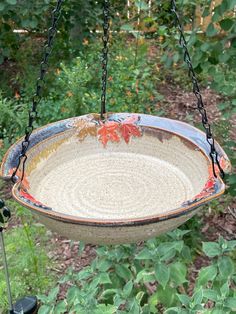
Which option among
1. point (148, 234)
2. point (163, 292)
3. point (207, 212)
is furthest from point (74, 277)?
point (207, 212)

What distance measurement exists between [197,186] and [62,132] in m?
0.52

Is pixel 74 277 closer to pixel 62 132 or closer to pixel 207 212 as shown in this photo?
pixel 62 132

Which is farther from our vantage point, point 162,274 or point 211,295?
point 162,274

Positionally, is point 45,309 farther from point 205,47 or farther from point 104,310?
point 205,47

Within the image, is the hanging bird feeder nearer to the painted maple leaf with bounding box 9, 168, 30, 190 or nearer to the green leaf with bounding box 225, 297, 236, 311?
the painted maple leaf with bounding box 9, 168, 30, 190

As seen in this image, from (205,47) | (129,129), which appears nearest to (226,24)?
(205,47)

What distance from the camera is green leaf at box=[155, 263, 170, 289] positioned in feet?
5.86

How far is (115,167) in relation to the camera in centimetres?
189

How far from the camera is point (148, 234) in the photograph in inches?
52.0

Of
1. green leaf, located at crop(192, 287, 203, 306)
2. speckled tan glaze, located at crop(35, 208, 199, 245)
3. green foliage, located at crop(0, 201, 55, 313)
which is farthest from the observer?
green foliage, located at crop(0, 201, 55, 313)

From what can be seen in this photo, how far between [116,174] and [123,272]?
0.40 meters

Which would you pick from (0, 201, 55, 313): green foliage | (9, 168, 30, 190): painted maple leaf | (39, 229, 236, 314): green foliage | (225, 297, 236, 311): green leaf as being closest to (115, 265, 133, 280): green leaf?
(39, 229, 236, 314): green foliage

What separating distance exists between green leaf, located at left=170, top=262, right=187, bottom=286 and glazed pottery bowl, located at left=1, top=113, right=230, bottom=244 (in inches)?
13.0

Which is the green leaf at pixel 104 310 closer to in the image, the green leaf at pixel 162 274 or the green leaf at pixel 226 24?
the green leaf at pixel 162 274
